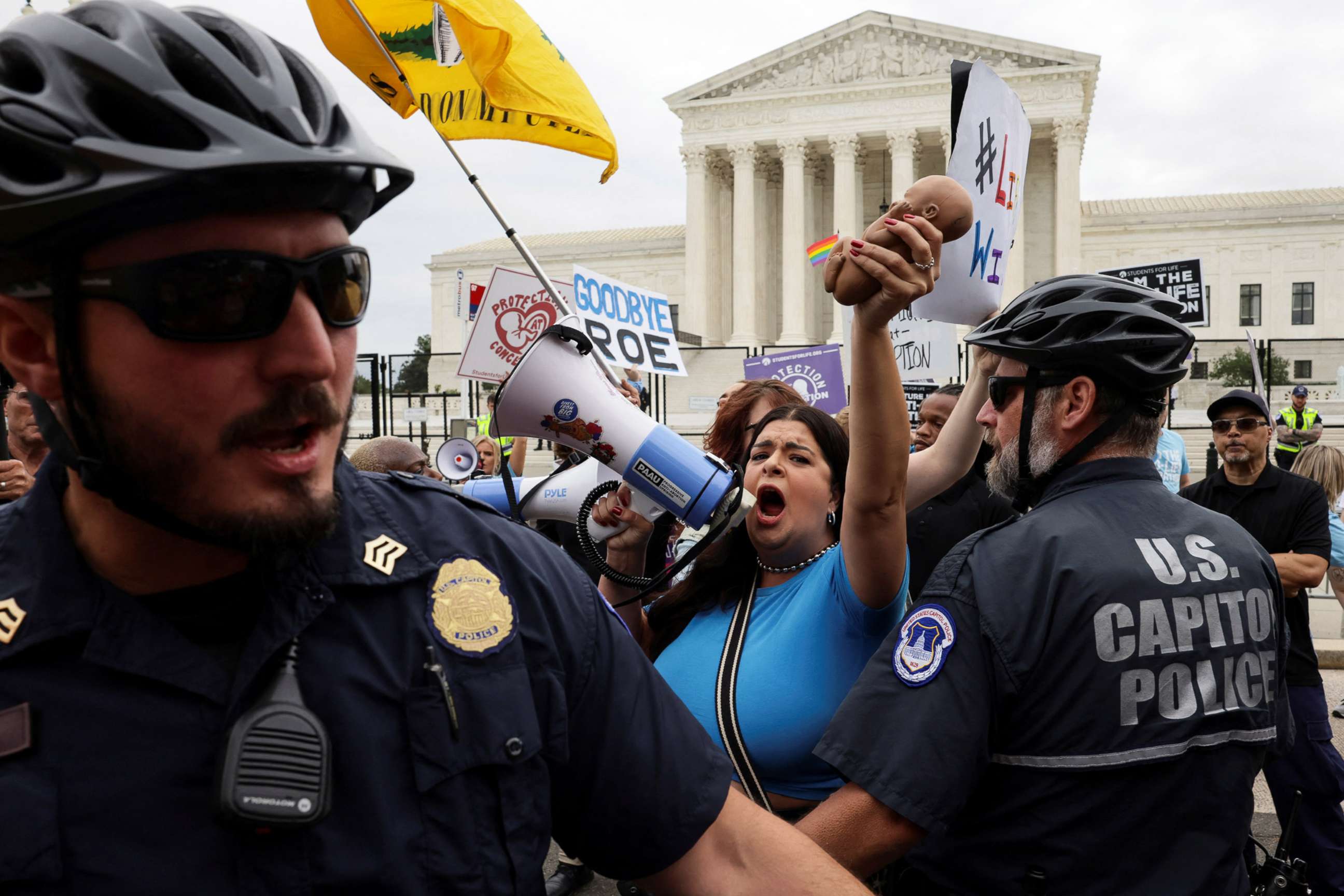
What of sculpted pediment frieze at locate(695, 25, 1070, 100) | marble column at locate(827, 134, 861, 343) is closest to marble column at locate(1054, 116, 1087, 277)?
sculpted pediment frieze at locate(695, 25, 1070, 100)

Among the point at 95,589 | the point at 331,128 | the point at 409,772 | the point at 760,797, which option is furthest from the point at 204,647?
the point at 760,797

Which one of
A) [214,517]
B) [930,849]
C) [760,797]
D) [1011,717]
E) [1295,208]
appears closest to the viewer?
[214,517]

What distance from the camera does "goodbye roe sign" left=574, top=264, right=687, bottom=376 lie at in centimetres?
686

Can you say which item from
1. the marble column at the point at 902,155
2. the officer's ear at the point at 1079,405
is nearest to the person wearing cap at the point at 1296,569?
the officer's ear at the point at 1079,405

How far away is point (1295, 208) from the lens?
4750 centimetres

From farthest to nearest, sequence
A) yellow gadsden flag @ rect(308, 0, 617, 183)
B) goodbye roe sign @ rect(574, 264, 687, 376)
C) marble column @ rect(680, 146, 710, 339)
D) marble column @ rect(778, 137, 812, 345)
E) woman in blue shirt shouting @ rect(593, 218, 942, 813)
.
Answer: marble column @ rect(680, 146, 710, 339) → marble column @ rect(778, 137, 812, 345) → goodbye roe sign @ rect(574, 264, 687, 376) → yellow gadsden flag @ rect(308, 0, 617, 183) → woman in blue shirt shouting @ rect(593, 218, 942, 813)

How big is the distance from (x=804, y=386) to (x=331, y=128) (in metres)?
7.85

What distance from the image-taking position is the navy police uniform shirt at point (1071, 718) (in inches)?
75.0

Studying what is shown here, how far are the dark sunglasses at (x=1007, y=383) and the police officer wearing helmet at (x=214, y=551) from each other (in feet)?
4.73

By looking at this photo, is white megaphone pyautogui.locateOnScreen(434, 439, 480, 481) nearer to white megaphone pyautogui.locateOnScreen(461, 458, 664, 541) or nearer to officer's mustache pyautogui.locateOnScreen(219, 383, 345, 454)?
white megaphone pyautogui.locateOnScreen(461, 458, 664, 541)

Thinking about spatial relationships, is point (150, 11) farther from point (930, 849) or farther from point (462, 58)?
point (462, 58)

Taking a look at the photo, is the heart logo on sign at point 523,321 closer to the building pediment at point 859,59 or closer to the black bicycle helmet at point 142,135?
the black bicycle helmet at point 142,135

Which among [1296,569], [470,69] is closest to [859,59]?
[1296,569]

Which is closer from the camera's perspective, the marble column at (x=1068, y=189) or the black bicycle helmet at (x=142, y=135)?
the black bicycle helmet at (x=142, y=135)
